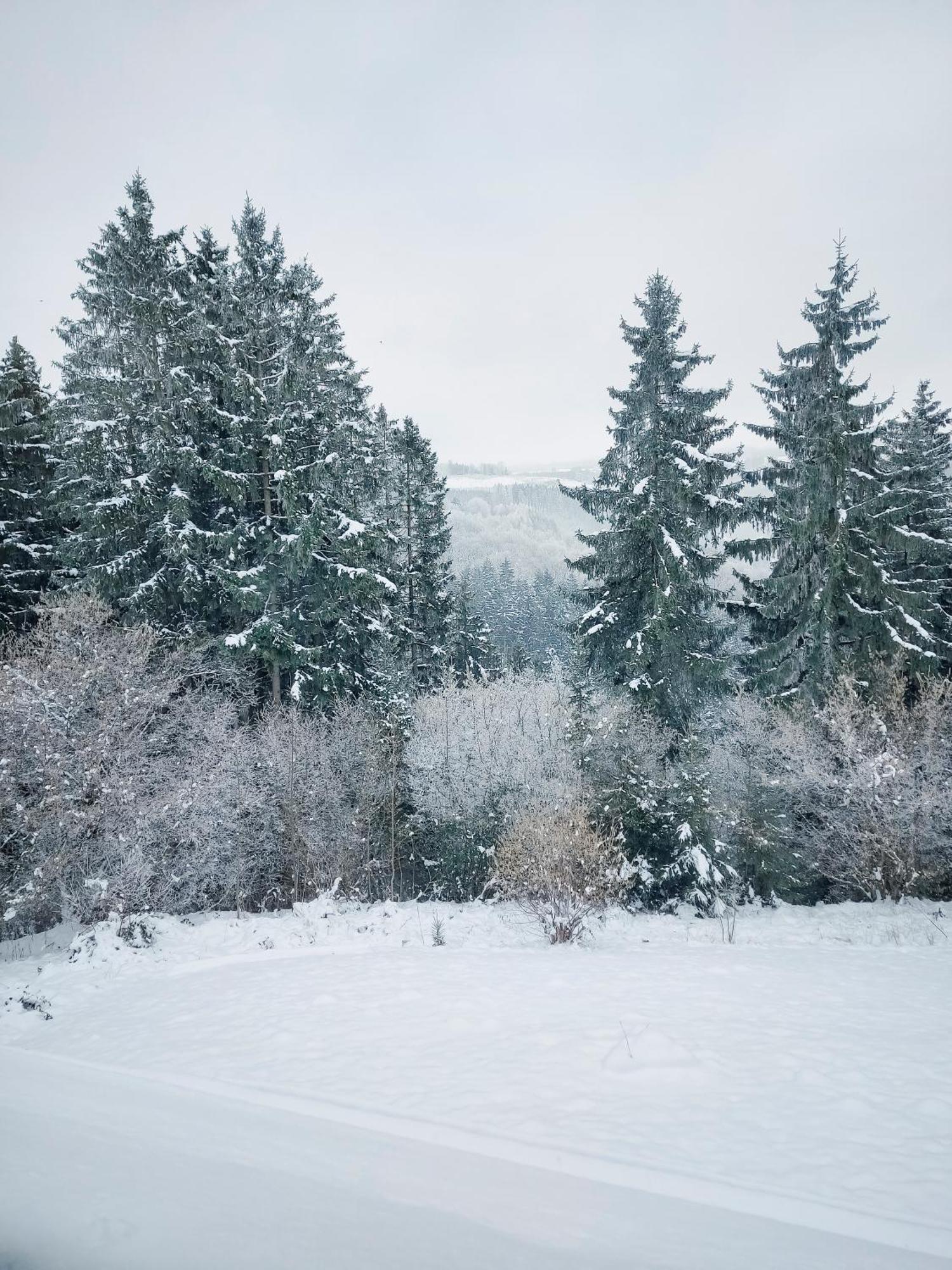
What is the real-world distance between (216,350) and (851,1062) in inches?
803

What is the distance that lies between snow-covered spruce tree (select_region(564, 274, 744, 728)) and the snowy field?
10744mm

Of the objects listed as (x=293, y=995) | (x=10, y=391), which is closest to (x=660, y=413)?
(x=293, y=995)

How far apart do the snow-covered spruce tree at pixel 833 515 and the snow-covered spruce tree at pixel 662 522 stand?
1.68m

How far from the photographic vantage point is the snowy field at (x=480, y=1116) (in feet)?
10.4

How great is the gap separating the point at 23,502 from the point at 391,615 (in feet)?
39.5

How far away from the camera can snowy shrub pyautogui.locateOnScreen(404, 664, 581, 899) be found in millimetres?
19047

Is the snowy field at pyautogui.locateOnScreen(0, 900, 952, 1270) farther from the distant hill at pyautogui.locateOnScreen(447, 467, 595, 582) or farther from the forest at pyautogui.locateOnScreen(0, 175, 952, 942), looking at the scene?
the distant hill at pyautogui.locateOnScreen(447, 467, 595, 582)

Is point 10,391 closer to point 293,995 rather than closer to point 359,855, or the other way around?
point 359,855

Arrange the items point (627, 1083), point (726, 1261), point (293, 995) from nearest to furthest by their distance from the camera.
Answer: point (726, 1261) < point (627, 1083) < point (293, 995)

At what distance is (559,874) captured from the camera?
11.2m

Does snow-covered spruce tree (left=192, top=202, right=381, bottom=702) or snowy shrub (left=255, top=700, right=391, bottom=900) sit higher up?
snow-covered spruce tree (left=192, top=202, right=381, bottom=702)

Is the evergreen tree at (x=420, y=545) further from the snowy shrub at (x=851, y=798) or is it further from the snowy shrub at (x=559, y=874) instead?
the snowy shrub at (x=559, y=874)

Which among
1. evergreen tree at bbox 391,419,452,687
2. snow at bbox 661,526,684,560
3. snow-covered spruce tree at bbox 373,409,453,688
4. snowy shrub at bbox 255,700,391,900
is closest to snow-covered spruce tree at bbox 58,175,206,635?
snowy shrub at bbox 255,700,391,900

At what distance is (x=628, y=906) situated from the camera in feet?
51.1
